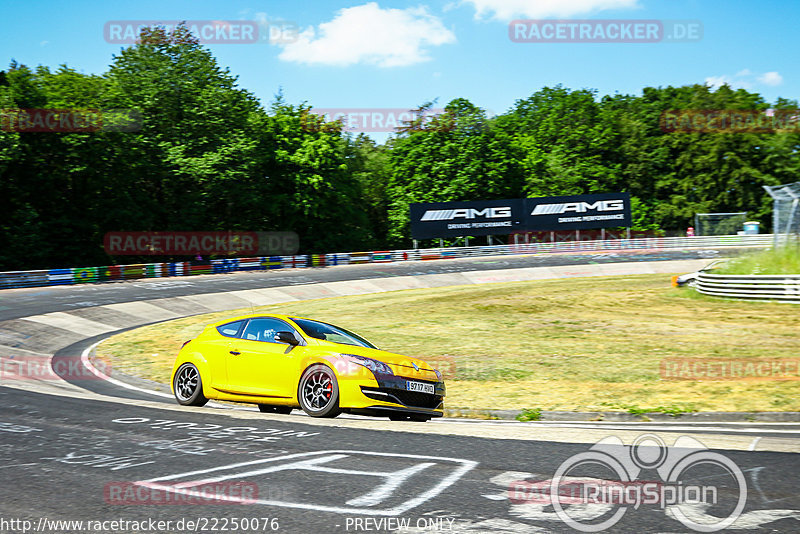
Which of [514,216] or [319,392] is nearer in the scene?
[319,392]

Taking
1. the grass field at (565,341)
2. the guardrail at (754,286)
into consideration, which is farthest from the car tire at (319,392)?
the guardrail at (754,286)

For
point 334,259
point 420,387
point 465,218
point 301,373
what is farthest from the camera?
point 465,218

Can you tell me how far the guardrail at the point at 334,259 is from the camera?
40.8 m

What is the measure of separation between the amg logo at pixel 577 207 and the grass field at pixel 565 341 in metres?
28.2

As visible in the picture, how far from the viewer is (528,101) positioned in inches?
3625

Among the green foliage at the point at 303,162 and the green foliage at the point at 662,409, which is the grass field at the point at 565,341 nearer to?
the green foliage at the point at 662,409

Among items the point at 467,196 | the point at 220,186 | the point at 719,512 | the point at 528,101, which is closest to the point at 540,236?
the point at 467,196

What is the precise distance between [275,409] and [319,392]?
1.62 metres

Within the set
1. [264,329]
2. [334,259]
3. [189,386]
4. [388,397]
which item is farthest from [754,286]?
[334,259]

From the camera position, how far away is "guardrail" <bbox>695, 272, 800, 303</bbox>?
2481 cm

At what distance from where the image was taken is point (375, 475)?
643 cm

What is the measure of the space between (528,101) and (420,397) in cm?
8621

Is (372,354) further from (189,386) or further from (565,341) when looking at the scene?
(565,341)

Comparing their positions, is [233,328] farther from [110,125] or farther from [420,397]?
[110,125]
